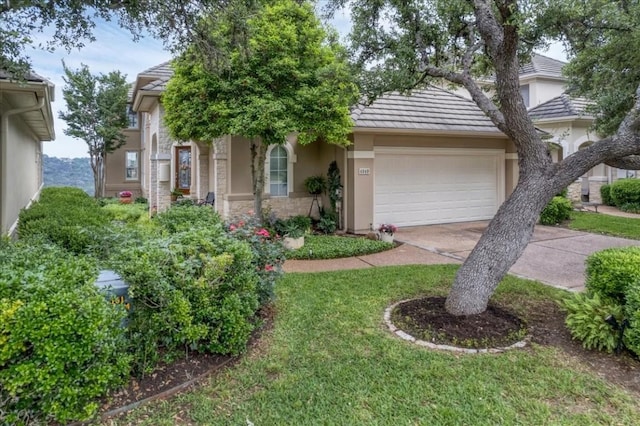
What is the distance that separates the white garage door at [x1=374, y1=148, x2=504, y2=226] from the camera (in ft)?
40.6

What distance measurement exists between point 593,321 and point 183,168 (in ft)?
48.9

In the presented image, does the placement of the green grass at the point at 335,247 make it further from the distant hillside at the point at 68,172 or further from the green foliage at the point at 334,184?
the distant hillside at the point at 68,172

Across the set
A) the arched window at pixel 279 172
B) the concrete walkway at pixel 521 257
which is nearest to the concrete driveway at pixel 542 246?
the concrete walkway at pixel 521 257

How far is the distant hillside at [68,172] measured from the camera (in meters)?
25.2

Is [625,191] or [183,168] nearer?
[625,191]

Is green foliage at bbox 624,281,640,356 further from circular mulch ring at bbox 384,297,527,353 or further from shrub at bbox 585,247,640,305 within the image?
circular mulch ring at bbox 384,297,527,353

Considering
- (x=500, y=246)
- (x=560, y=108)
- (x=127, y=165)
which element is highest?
(x=560, y=108)

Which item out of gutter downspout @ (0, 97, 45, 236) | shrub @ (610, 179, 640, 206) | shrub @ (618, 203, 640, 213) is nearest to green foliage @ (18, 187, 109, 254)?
gutter downspout @ (0, 97, 45, 236)

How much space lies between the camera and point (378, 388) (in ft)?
11.7

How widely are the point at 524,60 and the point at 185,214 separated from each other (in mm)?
6269

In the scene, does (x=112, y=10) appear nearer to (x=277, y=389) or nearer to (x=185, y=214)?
(x=185, y=214)

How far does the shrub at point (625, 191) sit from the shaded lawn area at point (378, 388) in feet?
48.6

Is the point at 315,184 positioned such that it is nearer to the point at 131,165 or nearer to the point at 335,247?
the point at 335,247

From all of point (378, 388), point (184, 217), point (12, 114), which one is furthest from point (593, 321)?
point (12, 114)
